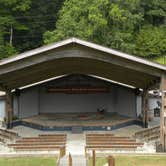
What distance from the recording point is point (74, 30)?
42125 millimetres

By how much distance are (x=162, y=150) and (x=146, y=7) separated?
4136 cm

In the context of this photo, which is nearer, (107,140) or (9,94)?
(107,140)

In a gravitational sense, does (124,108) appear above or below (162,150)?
above

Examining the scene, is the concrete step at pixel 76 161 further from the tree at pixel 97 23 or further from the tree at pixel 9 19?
the tree at pixel 9 19

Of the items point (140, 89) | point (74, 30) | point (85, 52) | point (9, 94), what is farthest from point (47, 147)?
point (74, 30)

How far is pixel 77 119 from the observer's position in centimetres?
2614

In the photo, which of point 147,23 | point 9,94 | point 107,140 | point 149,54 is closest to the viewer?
point 107,140

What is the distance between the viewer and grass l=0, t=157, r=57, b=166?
47.8ft

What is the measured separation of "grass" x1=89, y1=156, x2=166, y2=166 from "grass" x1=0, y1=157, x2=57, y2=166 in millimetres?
1554

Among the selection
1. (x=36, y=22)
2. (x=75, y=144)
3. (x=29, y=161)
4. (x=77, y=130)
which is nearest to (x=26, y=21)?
(x=36, y=22)

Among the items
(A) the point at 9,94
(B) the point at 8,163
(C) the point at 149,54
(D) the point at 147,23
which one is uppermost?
(D) the point at 147,23

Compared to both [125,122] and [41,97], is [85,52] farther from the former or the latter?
[41,97]

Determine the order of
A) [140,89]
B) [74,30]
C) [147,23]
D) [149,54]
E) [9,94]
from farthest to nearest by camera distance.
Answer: [147,23]
[149,54]
[74,30]
[140,89]
[9,94]

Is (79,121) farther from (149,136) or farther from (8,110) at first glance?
(149,136)
